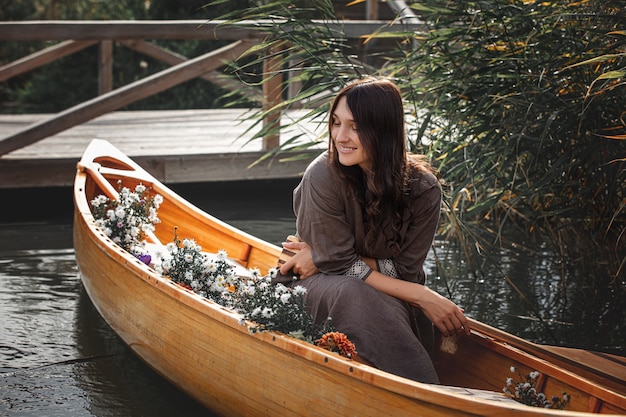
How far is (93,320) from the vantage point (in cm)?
513

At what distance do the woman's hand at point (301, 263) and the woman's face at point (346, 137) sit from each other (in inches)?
14.7

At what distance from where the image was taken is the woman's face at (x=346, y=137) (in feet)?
10.8

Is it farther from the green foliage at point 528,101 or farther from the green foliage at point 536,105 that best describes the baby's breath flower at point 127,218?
the green foliage at point 536,105

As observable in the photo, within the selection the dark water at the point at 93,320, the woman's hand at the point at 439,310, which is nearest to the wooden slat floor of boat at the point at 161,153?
the dark water at the point at 93,320

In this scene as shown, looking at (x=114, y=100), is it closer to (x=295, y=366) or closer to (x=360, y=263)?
(x=360, y=263)

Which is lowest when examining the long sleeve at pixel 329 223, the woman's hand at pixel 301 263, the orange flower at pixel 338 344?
the orange flower at pixel 338 344

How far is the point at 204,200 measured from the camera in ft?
26.5

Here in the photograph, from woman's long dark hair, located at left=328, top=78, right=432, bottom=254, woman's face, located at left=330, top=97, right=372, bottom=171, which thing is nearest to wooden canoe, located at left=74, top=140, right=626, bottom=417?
woman's long dark hair, located at left=328, top=78, right=432, bottom=254

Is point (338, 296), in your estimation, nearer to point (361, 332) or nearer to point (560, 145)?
point (361, 332)

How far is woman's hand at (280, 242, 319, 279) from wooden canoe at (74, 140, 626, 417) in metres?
0.28

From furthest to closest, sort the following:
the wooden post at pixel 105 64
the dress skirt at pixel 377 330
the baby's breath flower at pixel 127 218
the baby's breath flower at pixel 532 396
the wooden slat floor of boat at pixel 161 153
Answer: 1. the wooden post at pixel 105 64
2. the wooden slat floor of boat at pixel 161 153
3. the baby's breath flower at pixel 127 218
4. the dress skirt at pixel 377 330
5. the baby's breath flower at pixel 532 396

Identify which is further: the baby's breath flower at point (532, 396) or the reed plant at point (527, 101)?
the reed plant at point (527, 101)

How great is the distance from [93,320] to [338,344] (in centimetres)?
235

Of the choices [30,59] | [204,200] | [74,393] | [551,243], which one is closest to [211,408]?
[74,393]
